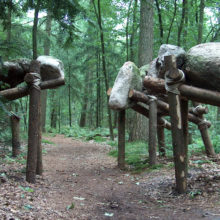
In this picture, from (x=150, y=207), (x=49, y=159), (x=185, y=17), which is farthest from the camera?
(x=185, y=17)

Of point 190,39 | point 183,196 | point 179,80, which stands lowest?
point 183,196

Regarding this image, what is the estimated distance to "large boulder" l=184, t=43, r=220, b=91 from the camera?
4.89 m

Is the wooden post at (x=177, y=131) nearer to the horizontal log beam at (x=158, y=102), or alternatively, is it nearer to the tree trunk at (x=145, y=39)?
the horizontal log beam at (x=158, y=102)

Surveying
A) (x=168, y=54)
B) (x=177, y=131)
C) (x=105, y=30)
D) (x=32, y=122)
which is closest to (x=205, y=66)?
(x=168, y=54)

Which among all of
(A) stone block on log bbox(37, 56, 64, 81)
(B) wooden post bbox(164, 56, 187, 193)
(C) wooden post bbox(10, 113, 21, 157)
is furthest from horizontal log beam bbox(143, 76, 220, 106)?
(C) wooden post bbox(10, 113, 21, 157)

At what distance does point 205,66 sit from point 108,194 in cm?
348

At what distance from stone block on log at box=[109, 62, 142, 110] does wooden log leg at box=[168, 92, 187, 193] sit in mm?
2240

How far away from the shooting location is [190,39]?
46.2ft

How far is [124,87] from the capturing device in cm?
753

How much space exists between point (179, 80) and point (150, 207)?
2560 millimetres

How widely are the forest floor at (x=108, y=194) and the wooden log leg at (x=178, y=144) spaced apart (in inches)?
10.8

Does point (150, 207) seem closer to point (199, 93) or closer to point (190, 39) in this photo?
point (199, 93)

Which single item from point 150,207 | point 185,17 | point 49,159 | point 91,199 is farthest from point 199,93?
point 185,17

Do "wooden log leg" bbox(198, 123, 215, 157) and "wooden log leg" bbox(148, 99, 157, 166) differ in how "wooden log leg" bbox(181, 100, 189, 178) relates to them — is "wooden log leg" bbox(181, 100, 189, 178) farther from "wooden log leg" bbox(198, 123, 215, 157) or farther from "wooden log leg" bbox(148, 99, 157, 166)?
"wooden log leg" bbox(198, 123, 215, 157)
